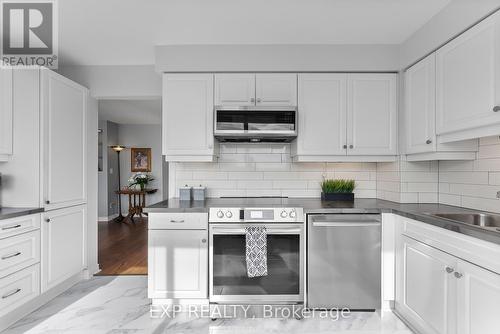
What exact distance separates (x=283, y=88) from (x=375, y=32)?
3.00 ft

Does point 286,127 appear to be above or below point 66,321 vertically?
above

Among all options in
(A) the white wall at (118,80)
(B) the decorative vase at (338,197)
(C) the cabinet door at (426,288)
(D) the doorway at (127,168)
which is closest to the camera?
(C) the cabinet door at (426,288)

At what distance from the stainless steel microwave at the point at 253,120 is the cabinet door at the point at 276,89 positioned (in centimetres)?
12

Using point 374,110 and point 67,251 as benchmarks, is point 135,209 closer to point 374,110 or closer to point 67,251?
point 67,251

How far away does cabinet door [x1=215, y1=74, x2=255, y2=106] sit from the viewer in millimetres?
2770

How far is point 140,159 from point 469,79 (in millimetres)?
7010

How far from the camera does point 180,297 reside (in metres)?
2.41

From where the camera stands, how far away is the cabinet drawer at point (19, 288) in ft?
6.98

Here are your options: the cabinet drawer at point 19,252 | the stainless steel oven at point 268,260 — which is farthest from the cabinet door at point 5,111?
the stainless steel oven at point 268,260

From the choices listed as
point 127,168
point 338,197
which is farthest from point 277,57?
point 127,168

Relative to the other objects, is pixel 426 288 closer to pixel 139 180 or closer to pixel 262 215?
pixel 262 215

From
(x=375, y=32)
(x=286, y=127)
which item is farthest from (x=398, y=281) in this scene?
(x=375, y=32)

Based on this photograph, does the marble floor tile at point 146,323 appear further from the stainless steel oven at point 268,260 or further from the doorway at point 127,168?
the doorway at point 127,168

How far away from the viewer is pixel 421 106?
8.08ft
